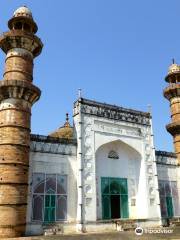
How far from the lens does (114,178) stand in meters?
19.2

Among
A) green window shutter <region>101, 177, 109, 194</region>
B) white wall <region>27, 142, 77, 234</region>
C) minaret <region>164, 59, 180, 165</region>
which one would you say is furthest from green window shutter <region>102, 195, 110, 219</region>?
minaret <region>164, 59, 180, 165</region>

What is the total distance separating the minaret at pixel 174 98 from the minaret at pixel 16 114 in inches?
466

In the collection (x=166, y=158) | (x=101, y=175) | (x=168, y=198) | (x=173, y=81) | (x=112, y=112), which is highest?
(x=173, y=81)

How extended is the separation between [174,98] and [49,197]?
1384 centimetres

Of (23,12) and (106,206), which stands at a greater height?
(23,12)

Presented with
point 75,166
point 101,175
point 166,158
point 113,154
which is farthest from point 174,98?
point 75,166

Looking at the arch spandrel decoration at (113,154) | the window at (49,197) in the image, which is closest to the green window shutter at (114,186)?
the arch spandrel decoration at (113,154)

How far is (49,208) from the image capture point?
16125 millimetres

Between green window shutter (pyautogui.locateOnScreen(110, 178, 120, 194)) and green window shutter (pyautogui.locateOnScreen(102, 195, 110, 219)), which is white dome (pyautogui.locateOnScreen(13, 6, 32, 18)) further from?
green window shutter (pyautogui.locateOnScreen(102, 195, 110, 219))

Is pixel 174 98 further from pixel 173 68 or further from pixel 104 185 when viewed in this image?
pixel 104 185

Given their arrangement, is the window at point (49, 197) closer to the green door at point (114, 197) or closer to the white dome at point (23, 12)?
the green door at point (114, 197)

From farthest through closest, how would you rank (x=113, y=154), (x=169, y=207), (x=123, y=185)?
(x=169, y=207)
(x=113, y=154)
(x=123, y=185)

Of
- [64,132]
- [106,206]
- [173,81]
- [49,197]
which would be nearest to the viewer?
[49,197]

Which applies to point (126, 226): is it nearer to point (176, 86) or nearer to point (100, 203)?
point (100, 203)
